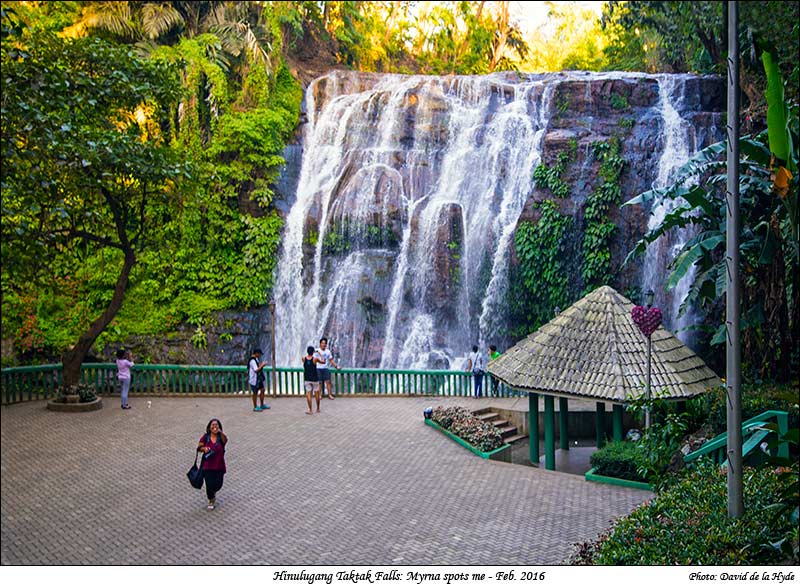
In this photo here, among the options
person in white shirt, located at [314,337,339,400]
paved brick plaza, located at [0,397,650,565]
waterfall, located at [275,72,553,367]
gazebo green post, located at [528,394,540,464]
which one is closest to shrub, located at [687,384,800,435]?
paved brick plaza, located at [0,397,650,565]

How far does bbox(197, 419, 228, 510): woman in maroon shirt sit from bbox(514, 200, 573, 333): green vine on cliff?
35.8ft

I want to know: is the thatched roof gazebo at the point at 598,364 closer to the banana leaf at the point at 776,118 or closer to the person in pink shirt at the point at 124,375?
the banana leaf at the point at 776,118

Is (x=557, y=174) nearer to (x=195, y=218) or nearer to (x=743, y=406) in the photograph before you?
(x=195, y=218)

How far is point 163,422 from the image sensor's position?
10.2m

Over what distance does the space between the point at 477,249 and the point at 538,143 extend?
3.36m

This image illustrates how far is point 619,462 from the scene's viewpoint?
9.62 metres

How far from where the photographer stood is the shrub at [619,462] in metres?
9.50

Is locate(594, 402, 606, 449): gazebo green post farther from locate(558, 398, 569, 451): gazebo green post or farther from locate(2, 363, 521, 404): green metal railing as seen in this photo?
locate(2, 363, 521, 404): green metal railing

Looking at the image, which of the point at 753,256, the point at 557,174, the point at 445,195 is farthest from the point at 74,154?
the point at 557,174

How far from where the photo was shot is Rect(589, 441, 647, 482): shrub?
950 centimetres

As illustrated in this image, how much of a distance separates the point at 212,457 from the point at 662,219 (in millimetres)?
13211

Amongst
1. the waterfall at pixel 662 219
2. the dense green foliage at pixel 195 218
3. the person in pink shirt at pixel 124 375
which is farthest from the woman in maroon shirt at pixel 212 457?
the waterfall at pixel 662 219
